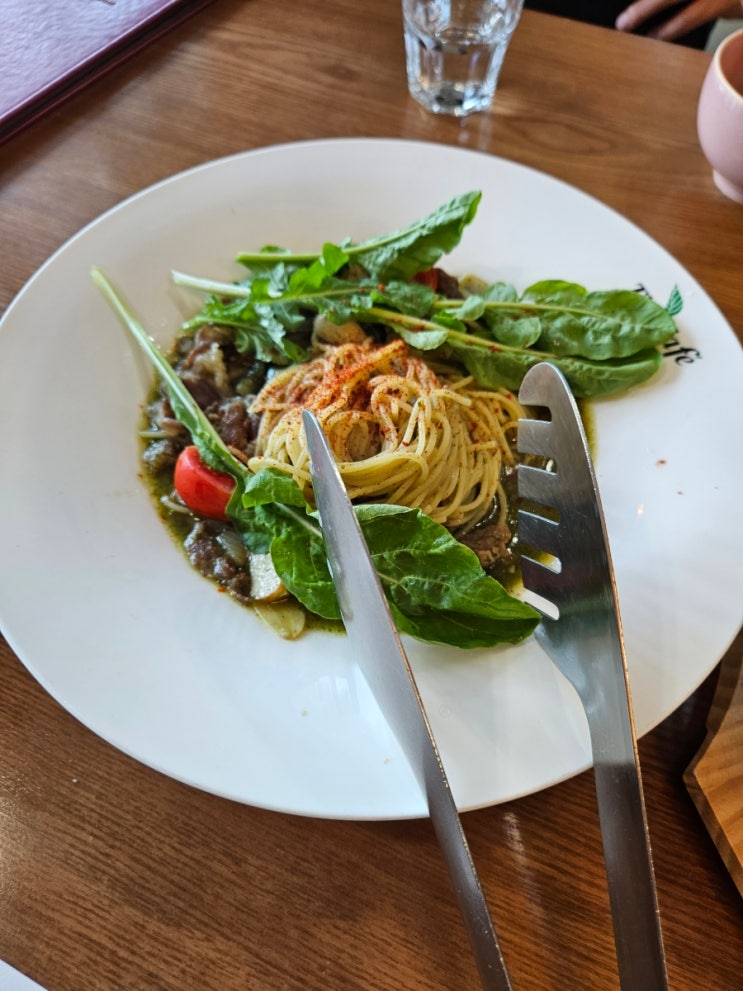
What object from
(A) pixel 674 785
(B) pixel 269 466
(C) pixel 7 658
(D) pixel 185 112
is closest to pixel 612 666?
(A) pixel 674 785

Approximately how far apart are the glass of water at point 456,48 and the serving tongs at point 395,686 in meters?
2.16

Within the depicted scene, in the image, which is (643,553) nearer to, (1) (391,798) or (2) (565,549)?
(2) (565,549)

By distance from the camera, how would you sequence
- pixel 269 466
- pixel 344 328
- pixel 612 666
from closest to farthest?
1. pixel 612 666
2. pixel 269 466
3. pixel 344 328

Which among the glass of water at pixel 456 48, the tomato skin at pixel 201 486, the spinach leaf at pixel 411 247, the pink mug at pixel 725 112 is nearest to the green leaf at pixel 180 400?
the tomato skin at pixel 201 486

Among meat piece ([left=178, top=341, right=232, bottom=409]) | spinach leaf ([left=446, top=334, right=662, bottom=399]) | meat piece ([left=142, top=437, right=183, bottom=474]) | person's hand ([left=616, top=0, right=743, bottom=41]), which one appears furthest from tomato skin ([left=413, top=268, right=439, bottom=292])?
person's hand ([left=616, top=0, right=743, bottom=41])

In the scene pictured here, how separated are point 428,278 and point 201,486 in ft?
3.26

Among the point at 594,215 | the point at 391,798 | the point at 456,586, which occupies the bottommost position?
the point at 391,798

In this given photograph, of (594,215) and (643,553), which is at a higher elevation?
(594,215)

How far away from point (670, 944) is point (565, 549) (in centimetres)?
75

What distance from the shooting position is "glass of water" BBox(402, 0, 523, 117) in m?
2.85

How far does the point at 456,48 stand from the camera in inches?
112

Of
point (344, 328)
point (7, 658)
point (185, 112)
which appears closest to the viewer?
point (7, 658)

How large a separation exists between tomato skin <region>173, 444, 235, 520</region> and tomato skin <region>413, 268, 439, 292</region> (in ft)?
2.93

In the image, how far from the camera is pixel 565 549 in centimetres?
149
